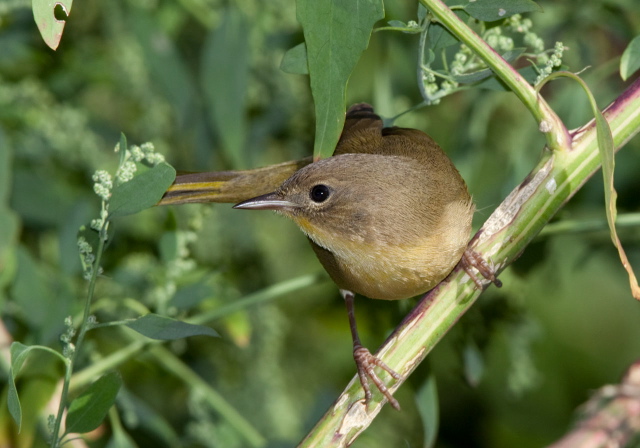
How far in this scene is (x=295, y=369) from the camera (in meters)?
4.93

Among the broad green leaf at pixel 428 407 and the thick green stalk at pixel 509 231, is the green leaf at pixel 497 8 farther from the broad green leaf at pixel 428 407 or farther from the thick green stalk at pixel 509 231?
the broad green leaf at pixel 428 407

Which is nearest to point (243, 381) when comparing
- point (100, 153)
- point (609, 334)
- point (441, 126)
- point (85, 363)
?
point (85, 363)

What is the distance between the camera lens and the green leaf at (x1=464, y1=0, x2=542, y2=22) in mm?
2094

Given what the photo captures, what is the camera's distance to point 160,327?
2.02 meters

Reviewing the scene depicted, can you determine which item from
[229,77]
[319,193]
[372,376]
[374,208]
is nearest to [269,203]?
[319,193]

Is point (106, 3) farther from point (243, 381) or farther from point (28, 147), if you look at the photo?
point (243, 381)

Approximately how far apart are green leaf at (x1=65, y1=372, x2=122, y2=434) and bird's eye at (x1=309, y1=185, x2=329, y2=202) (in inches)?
37.9

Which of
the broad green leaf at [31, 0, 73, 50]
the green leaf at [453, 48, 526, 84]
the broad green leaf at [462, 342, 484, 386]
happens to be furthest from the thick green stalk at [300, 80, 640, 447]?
the broad green leaf at [462, 342, 484, 386]

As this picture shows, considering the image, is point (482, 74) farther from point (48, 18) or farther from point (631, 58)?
point (48, 18)

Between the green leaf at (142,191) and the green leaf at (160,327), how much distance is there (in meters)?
0.26

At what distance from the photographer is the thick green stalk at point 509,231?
2133 mm

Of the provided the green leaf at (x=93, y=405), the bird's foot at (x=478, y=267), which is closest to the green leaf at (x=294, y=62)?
the bird's foot at (x=478, y=267)

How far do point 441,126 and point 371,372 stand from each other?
9.22 feet

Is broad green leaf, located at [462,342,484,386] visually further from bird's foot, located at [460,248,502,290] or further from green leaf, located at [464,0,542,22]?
green leaf, located at [464,0,542,22]
